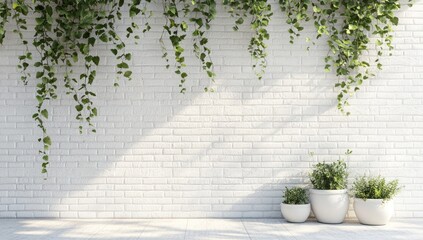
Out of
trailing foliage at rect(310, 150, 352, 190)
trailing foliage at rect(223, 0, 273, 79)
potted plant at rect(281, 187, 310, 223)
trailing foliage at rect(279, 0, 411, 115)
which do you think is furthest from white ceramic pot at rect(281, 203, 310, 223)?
trailing foliage at rect(223, 0, 273, 79)

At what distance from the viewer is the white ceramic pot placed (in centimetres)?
462

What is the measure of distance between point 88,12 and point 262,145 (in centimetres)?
195

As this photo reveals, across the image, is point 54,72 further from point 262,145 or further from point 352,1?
point 352,1

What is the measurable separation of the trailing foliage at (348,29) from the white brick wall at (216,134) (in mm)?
127

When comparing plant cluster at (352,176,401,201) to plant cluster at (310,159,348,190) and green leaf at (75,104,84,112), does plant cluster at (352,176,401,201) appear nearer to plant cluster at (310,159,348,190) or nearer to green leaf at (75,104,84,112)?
plant cluster at (310,159,348,190)

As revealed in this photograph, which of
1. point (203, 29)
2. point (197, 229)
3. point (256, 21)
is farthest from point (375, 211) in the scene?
point (203, 29)

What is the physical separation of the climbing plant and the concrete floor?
1.89ft

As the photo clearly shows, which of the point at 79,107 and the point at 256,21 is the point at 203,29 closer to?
the point at 256,21

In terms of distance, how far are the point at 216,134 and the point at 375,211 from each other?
60.5 inches

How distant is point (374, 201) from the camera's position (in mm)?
4535

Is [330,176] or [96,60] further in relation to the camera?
[96,60]

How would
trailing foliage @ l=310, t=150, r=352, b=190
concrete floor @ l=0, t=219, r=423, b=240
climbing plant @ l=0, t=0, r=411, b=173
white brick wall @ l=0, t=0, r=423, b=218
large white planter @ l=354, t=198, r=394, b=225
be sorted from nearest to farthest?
concrete floor @ l=0, t=219, r=423, b=240 < large white planter @ l=354, t=198, r=394, b=225 < trailing foliage @ l=310, t=150, r=352, b=190 < climbing plant @ l=0, t=0, r=411, b=173 < white brick wall @ l=0, t=0, r=423, b=218

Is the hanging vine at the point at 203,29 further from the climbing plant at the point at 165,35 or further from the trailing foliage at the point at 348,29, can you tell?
the trailing foliage at the point at 348,29

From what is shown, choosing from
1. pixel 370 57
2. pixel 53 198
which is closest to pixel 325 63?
pixel 370 57
